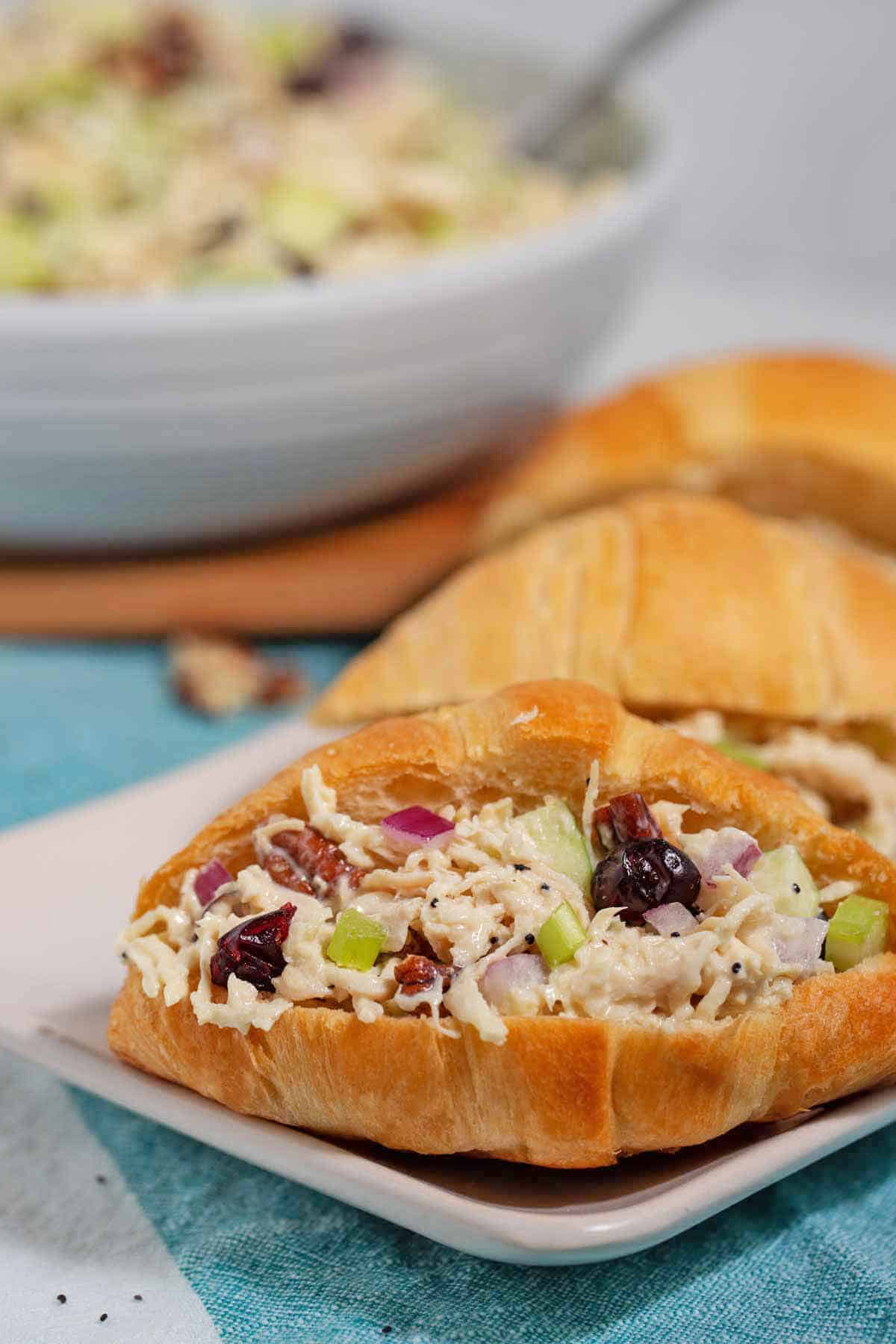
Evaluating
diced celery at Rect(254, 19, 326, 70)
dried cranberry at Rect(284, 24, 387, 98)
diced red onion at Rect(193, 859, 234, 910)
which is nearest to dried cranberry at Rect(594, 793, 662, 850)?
diced red onion at Rect(193, 859, 234, 910)

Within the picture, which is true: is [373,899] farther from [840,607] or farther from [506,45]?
[506,45]

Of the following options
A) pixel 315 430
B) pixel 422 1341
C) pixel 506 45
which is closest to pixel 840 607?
pixel 315 430

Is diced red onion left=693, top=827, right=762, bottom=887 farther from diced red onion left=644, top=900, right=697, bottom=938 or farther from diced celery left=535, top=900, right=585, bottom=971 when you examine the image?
diced celery left=535, top=900, right=585, bottom=971

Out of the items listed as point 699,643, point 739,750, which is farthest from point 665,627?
point 739,750

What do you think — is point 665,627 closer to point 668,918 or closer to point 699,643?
point 699,643

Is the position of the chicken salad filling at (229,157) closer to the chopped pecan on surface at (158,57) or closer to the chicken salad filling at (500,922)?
the chopped pecan on surface at (158,57)
